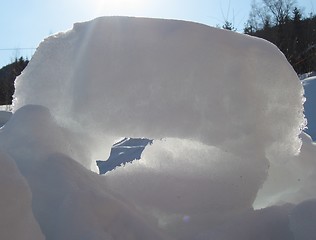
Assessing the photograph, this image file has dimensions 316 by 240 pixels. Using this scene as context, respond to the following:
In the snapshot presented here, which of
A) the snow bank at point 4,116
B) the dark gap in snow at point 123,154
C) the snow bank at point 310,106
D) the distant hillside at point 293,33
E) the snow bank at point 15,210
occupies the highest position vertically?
the distant hillside at point 293,33

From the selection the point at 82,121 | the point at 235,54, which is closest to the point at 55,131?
the point at 82,121

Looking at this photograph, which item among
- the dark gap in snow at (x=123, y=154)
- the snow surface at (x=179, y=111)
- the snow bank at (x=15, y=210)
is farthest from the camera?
the dark gap in snow at (x=123, y=154)

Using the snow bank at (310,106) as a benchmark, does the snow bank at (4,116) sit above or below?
below

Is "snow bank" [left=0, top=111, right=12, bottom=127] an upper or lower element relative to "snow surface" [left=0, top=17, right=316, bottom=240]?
lower

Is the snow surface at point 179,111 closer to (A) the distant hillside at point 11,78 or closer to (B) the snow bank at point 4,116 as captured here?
(B) the snow bank at point 4,116

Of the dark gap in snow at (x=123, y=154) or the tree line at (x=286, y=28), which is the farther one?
the tree line at (x=286, y=28)

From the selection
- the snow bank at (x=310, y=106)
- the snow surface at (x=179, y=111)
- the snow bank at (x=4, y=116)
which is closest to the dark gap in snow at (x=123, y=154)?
the snow bank at (x=310, y=106)

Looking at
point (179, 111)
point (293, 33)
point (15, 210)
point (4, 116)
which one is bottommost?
point (4, 116)

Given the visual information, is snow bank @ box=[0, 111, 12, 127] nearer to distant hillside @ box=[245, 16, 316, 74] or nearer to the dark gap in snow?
the dark gap in snow

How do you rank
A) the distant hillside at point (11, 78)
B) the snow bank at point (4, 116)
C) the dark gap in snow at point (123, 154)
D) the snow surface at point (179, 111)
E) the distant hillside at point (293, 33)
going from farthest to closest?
the distant hillside at point (293, 33), the distant hillside at point (11, 78), the snow bank at point (4, 116), the dark gap in snow at point (123, 154), the snow surface at point (179, 111)

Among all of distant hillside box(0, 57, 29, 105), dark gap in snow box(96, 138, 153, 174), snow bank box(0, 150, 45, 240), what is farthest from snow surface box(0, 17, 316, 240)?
distant hillside box(0, 57, 29, 105)

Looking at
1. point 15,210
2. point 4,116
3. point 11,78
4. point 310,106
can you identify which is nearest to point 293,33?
point 11,78

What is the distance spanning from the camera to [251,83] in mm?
1555

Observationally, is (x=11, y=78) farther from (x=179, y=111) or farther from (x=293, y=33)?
(x=179, y=111)
